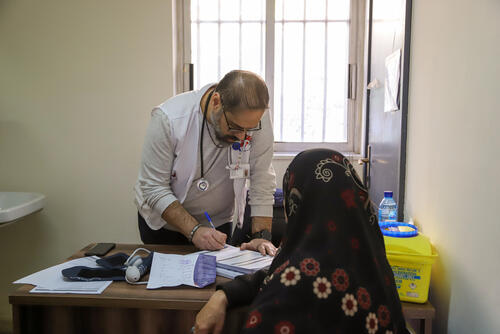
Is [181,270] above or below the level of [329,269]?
below

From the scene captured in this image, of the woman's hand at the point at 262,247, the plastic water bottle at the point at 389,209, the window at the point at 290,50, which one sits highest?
the window at the point at 290,50

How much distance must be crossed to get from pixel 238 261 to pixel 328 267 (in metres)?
0.59

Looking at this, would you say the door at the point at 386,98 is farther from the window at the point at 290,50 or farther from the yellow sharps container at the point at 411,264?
the yellow sharps container at the point at 411,264

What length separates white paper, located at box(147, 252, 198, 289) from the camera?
4.20 feet

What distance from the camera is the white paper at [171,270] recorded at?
1280mm

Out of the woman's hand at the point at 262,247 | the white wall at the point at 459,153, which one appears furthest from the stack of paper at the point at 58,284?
the white wall at the point at 459,153

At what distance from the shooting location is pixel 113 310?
1239mm

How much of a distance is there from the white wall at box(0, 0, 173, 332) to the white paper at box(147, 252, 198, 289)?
1495mm

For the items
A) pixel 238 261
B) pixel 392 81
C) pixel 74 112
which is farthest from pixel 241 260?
pixel 74 112

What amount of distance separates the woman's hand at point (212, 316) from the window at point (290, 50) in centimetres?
210

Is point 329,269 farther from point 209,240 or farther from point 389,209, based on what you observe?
point 389,209

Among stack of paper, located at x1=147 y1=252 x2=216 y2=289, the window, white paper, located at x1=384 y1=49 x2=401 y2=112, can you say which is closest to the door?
white paper, located at x1=384 y1=49 x2=401 y2=112

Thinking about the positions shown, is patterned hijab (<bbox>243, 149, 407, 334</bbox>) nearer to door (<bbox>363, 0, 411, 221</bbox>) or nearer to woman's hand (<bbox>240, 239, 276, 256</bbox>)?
woman's hand (<bbox>240, 239, 276, 256</bbox>)

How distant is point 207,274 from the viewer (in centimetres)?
133
